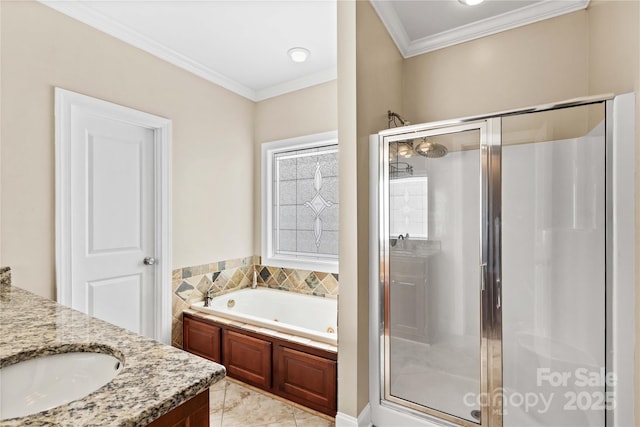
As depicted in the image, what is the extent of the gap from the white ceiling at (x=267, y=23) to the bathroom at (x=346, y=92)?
0.07 meters

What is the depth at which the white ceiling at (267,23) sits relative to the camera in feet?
6.66

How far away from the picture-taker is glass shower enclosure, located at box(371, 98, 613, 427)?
1429mm

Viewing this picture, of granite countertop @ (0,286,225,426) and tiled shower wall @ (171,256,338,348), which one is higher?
granite countertop @ (0,286,225,426)

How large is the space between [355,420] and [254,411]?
0.70 m

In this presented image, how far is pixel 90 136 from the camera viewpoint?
2125 mm

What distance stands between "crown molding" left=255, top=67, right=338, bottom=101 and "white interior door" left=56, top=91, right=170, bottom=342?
3.97 feet

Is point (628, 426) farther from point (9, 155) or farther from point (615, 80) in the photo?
point (9, 155)

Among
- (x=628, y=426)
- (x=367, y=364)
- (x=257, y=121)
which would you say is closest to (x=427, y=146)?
(x=367, y=364)

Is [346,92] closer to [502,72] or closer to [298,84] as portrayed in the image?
[502,72]

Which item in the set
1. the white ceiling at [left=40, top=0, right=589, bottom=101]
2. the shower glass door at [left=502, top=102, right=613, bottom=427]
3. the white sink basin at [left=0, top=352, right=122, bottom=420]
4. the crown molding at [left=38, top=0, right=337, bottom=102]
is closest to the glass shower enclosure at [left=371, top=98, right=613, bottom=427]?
the shower glass door at [left=502, top=102, right=613, bottom=427]

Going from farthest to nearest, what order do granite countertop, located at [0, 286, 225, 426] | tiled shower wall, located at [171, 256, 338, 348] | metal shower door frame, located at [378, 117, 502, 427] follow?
tiled shower wall, located at [171, 256, 338, 348] < metal shower door frame, located at [378, 117, 502, 427] < granite countertop, located at [0, 286, 225, 426]

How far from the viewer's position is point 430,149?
1.79 metres

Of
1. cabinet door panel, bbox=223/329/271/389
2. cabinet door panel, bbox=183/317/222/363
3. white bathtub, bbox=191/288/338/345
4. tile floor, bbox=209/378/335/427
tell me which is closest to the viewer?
tile floor, bbox=209/378/335/427

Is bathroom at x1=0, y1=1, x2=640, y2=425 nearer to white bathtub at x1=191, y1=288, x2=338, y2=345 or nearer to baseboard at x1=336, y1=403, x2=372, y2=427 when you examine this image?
baseboard at x1=336, y1=403, x2=372, y2=427
